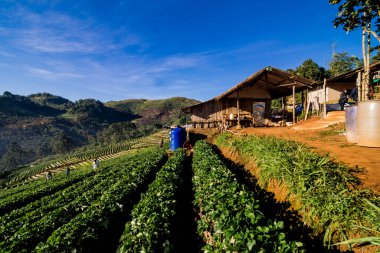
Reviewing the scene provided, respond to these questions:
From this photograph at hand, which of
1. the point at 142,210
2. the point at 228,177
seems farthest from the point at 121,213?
the point at 228,177

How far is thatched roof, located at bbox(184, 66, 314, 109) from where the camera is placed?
17.9 metres

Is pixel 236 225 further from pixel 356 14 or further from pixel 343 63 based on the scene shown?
pixel 343 63

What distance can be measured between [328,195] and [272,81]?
1791 cm

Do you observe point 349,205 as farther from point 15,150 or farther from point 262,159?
point 15,150

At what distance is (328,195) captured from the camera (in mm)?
4340

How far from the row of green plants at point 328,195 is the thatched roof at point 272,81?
12.4 metres

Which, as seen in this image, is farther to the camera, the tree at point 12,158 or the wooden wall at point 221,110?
the tree at point 12,158

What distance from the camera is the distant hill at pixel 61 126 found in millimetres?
103375

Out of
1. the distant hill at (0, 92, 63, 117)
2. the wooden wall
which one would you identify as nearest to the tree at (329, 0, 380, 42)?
the wooden wall

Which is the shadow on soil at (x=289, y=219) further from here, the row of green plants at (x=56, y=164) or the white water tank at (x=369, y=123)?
the row of green plants at (x=56, y=164)

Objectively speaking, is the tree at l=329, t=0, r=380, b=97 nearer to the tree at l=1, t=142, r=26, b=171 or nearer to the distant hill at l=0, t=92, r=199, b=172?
the distant hill at l=0, t=92, r=199, b=172

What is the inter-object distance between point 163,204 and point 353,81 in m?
26.6

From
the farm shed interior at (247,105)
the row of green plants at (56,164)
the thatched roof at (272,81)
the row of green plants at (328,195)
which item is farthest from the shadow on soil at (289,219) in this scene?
the row of green plants at (56,164)

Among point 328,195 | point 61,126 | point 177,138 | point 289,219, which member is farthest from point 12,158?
point 328,195
